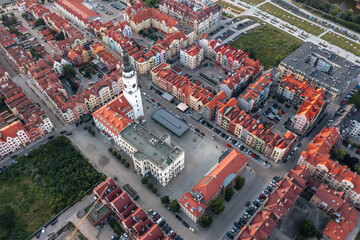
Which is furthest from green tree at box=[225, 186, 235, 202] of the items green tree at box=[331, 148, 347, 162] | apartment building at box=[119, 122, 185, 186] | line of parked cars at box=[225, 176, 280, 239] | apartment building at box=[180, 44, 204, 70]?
apartment building at box=[180, 44, 204, 70]

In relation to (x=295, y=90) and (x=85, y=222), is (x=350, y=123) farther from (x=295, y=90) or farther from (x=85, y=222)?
(x=85, y=222)

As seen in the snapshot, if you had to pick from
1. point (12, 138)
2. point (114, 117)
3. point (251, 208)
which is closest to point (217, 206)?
point (251, 208)

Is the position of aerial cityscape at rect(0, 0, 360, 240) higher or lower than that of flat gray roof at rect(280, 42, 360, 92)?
lower

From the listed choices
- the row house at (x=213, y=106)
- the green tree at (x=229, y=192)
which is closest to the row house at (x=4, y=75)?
the row house at (x=213, y=106)

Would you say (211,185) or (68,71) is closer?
(211,185)

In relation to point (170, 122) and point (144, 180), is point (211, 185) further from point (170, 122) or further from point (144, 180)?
point (170, 122)

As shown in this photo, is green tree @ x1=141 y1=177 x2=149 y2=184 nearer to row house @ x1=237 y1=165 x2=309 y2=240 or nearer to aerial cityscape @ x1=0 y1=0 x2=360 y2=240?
aerial cityscape @ x1=0 y1=0 x2=360 y2=240
